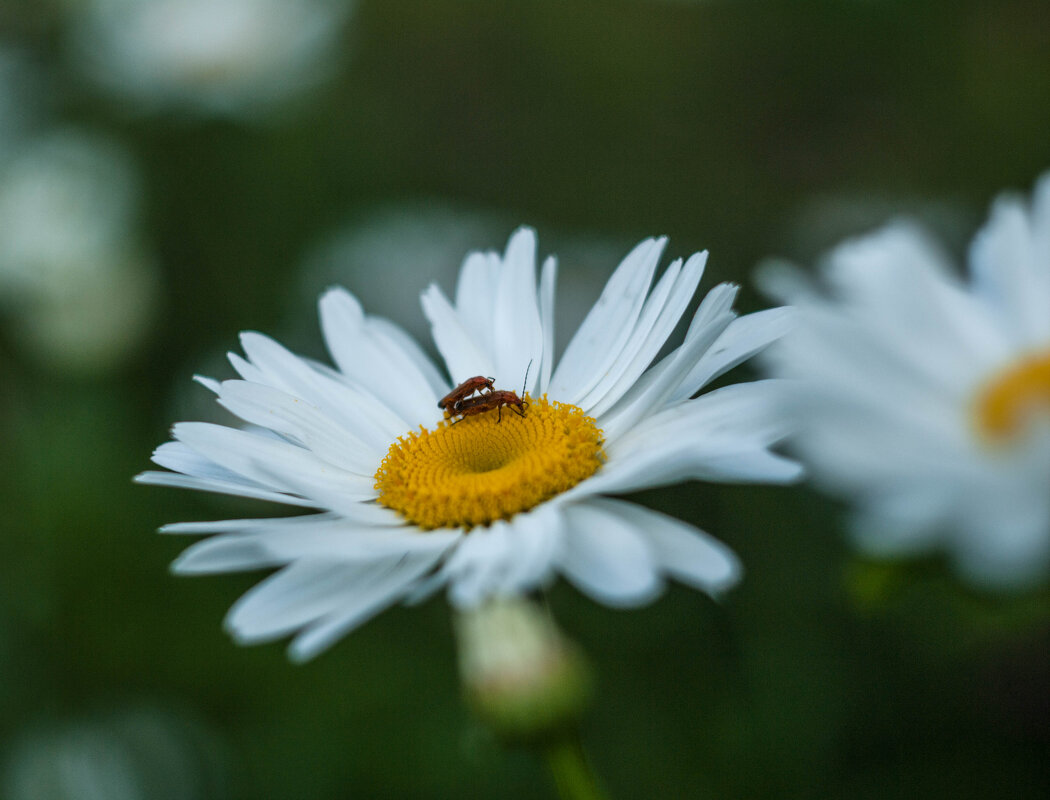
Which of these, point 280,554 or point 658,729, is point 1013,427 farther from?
point 658,729

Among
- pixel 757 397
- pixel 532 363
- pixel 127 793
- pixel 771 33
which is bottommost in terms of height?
pixel 757 397

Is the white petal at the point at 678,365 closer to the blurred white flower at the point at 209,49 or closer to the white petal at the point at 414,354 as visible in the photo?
the white petal at the point at 414,354

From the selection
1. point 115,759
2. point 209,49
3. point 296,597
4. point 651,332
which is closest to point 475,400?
point 651,332

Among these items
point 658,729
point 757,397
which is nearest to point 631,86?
point 658,729

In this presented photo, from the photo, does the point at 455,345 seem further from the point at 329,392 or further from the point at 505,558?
the point at 505,558

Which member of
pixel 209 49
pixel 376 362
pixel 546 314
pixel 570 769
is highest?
pixel 209 49

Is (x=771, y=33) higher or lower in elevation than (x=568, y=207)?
higher

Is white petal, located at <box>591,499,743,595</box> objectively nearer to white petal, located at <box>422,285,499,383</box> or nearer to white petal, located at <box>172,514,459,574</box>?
white petal, located at <box>172,514,459,574</box>

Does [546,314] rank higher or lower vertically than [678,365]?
higher
